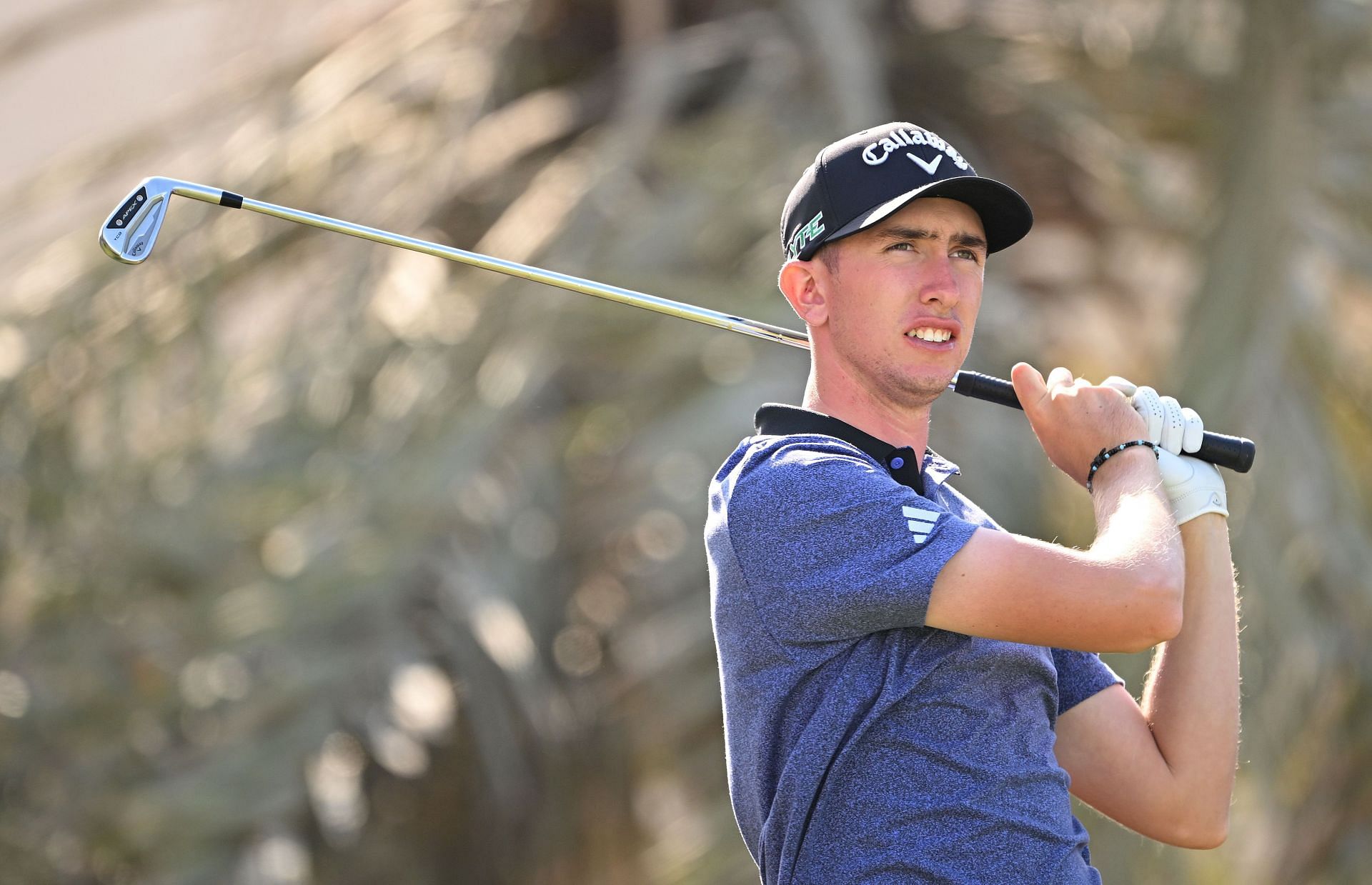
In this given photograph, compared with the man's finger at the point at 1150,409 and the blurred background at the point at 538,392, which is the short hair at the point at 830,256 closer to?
the man's finger at the point at 1150,409

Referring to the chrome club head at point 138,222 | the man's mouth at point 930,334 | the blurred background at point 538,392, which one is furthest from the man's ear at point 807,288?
the blurred background at point 538,392

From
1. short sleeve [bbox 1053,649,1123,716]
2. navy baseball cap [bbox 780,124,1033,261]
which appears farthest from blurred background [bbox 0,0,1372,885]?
navy baseball cap [bbox 780,124,1033,261]

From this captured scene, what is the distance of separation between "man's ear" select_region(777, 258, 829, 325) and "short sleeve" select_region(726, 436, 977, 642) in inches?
10.9

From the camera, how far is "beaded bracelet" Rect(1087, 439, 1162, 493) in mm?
2188

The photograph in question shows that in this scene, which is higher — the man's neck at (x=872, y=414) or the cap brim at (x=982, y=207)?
the cap brim at (x=982, y=207)

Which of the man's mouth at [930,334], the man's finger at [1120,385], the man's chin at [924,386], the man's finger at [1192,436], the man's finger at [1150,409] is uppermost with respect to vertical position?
the man's mouth at [930,334]

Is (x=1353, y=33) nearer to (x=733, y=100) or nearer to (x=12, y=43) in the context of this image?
(x=733, y=100)

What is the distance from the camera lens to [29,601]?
17.0ft

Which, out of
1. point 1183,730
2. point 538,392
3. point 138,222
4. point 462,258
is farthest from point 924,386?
point 538,392

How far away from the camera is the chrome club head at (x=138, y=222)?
2652mm

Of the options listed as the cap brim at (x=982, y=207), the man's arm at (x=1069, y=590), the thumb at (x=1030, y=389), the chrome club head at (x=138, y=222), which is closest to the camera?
the man's arm at (x=1069, y=590)

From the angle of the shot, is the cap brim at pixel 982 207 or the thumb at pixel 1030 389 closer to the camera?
the cap brim at pixel 982 207

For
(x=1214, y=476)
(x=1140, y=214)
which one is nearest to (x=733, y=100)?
(x=1140, y=214)

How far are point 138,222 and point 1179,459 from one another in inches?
62.2
